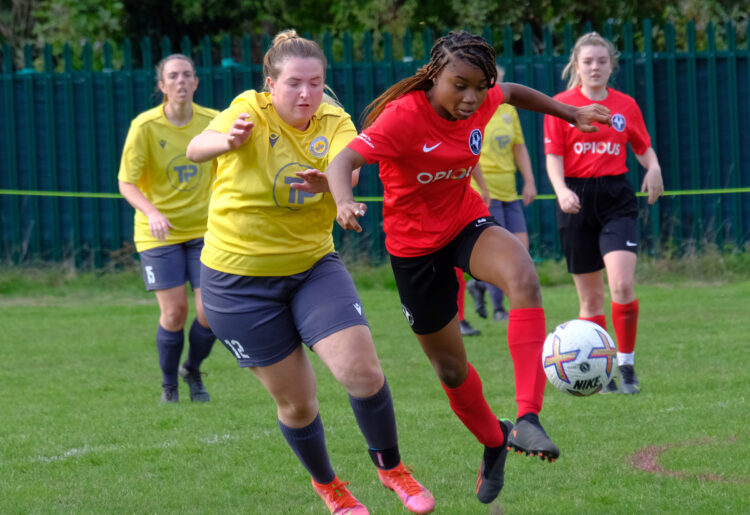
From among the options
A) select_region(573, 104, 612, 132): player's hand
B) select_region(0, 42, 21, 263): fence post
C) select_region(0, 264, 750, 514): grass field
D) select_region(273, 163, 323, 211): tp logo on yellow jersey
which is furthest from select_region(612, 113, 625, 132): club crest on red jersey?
select_region(0, 42, 21, 263): fence post

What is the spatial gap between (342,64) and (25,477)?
372 inches

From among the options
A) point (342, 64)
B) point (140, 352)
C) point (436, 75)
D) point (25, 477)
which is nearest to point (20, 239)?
point (342, 64)

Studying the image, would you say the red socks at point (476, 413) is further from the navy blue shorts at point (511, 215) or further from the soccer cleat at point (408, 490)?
the navy blue shorts at point (511, 215)

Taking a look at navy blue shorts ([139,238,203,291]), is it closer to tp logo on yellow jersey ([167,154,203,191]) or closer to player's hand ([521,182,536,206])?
tp logo on yellow jersey ([167,154,203,191])

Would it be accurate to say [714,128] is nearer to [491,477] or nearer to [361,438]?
[361,438]

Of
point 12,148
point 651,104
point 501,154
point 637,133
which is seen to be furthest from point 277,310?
point 12,148

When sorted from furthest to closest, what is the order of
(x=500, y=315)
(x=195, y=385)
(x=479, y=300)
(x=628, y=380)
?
(x=479, y=300)
(x=500, y=315)
(x=195, y=385)
(x=628, y=380)

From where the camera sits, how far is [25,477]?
584 centimetres

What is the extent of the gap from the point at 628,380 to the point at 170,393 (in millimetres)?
3136

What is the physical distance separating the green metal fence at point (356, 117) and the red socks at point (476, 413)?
9.44 meters

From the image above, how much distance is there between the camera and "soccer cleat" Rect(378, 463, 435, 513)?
187 inches

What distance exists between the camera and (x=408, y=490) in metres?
4.80

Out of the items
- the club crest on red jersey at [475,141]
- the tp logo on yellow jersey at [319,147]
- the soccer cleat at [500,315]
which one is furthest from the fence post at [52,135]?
the club crest on red jersey at [475,141]

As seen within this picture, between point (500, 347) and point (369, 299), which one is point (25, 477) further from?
point (369, 299)
